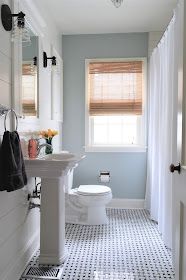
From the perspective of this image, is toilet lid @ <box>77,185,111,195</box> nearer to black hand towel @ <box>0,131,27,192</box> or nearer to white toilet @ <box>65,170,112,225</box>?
white toilet @ <box>65,170,112,225</box>

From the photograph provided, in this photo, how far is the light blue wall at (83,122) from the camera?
378cm

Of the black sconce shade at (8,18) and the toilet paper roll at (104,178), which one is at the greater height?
the black sconce shade at (8,18)

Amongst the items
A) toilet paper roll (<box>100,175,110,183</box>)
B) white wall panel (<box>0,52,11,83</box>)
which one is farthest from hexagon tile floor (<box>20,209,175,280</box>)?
white wall panel (<box>0,52,11,83</box>)

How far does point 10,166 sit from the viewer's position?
1617mm

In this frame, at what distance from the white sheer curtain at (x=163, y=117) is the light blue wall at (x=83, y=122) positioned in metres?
0.32

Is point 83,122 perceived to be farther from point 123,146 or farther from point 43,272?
point 43,272

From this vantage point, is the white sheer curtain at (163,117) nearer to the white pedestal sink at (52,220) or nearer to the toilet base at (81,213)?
the toilet base at (81,213)

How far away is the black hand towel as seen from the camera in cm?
160

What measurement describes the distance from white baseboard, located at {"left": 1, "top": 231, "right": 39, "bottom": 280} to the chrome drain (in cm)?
6

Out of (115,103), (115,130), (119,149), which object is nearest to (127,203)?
(119,149)

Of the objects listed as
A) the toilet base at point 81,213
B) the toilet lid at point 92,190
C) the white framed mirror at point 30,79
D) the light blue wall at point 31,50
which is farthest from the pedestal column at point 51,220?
the light blue wall at point 31,50

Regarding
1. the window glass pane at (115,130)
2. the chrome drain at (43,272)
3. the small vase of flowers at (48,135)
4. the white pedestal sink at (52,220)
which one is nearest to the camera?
the chrome drain at (43,272)

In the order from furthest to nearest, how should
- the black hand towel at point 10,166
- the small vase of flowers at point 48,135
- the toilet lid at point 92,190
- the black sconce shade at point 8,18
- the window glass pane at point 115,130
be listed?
1. the window glass pane at point 115,130
2. the toilet lid at point 92,190
3. the small vase of flowers at point 48,135
4. the black sconce shade at point 8,18
5. the black hand towel at point 10,166

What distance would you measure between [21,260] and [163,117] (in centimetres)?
186
